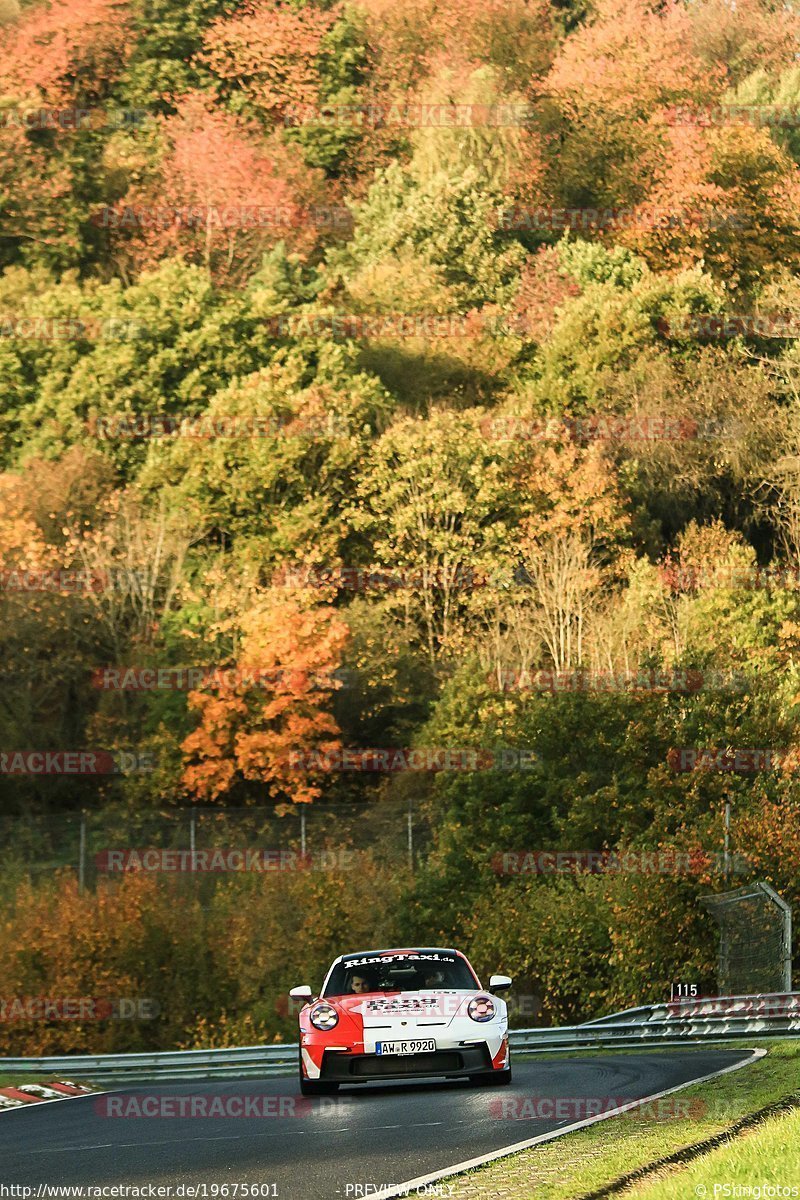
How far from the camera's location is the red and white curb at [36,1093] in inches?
777

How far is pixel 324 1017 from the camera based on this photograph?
53.0 ft

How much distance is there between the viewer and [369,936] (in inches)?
1842

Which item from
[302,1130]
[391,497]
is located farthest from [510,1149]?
[391,497]

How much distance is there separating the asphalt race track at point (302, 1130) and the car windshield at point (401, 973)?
92cm

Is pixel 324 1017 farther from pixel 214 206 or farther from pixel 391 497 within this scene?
pixel 214 206

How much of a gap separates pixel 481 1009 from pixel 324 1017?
1.34 m

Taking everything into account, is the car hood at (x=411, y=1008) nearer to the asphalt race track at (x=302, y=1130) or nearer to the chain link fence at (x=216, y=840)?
the asphalt race track at (x=302, y=1130)

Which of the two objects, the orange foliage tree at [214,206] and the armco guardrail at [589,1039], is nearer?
the armco guardrail at [589,1039]

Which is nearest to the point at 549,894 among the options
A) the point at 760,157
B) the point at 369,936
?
the point at 369,936

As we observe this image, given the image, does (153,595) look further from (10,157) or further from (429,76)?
(429,76)

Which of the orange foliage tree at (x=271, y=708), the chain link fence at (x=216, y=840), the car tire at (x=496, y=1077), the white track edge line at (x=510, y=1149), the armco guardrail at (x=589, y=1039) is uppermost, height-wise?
the white track edge line at (x=510, y=1149)

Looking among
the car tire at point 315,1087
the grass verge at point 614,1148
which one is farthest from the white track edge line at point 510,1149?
the car tire at point 315,1087

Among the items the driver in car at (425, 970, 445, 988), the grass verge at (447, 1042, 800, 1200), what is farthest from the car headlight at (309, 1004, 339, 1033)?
the grass verge at (447, 1042, 800, 1200)

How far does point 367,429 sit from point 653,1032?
4032 cm
